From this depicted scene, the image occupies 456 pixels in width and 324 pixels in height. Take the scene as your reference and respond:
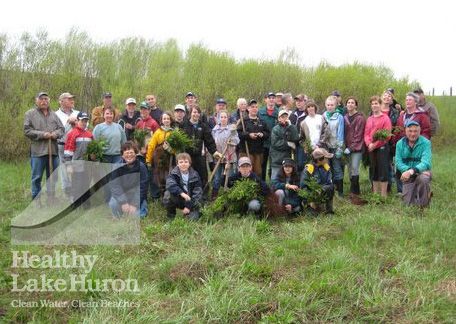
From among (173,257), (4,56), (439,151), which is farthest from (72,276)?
(439,151)

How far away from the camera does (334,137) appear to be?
808 centimetres

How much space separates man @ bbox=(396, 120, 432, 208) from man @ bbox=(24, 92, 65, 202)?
5.95 meters

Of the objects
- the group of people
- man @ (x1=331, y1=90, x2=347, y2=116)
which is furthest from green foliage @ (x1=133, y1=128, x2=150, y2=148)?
man @ (x1=331, y1=90, x2=347, y2=116)

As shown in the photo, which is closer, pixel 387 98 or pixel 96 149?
pixel 96 149

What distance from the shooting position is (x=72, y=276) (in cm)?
446

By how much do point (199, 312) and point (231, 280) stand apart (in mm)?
585

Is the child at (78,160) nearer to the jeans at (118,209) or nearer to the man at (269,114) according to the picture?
the jeans at (118,209)

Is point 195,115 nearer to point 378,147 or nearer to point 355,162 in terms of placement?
point 355,162

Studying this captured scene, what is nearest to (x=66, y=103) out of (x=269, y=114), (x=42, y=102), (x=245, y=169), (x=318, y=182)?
(x=42, y=102)

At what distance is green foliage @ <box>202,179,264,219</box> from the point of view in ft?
21.4

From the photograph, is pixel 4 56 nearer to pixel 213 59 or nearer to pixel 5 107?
pixel 5 107

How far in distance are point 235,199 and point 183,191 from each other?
849mm

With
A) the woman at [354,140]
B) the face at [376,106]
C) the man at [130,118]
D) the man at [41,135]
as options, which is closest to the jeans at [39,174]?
the man at [41,135]

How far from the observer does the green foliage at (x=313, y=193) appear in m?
6.68
